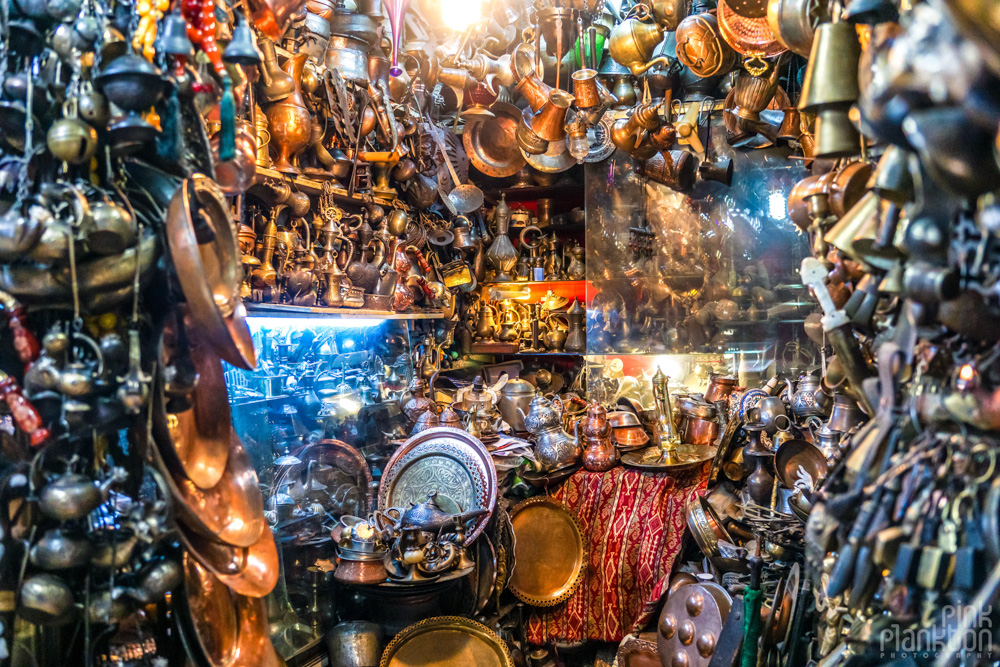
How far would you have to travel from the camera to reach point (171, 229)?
120 cm

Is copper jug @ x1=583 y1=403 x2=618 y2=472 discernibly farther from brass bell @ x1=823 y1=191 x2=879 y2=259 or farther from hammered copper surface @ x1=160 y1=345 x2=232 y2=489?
brass bell @ x1=823 y1=191 x2=879 y2=259

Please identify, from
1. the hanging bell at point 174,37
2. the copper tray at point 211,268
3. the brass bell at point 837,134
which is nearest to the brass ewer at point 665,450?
the brass bell at point 837,134

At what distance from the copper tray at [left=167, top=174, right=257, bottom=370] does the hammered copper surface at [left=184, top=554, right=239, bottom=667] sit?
446 millimetres

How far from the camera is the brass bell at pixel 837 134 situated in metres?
1.17

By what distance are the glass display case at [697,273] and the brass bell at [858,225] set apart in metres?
3.59

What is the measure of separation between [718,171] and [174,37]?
3.87 meters

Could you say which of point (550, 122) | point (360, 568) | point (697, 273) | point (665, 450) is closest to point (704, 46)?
point (550, 122)

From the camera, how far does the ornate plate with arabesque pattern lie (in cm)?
288

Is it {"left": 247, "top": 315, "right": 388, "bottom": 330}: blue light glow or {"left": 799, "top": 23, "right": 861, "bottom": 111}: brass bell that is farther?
{"left": 247, "top": 315, "right": 388, "bottom": 330}: blue light glow

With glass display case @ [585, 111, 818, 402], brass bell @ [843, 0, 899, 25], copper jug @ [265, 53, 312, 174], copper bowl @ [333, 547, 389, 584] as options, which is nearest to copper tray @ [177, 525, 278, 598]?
copper bowl @ [333, 547, 389, 584]

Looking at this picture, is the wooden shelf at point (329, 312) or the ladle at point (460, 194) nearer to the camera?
the wooden shelf at point (329, 312)

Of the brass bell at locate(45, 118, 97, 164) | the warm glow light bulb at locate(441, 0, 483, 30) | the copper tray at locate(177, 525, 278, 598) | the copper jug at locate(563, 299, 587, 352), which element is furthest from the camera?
the copper jug at locate(563, 299, 587, 352)

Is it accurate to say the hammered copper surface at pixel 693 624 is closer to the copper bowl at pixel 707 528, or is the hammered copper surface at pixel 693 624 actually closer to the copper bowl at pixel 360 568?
the copper bowl at pixel 707 528

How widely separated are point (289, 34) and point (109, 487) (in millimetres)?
2444
